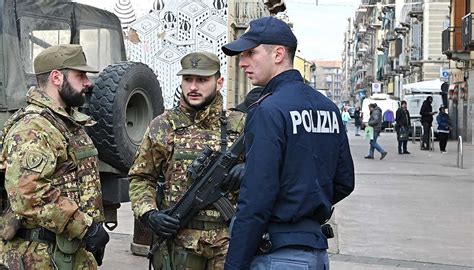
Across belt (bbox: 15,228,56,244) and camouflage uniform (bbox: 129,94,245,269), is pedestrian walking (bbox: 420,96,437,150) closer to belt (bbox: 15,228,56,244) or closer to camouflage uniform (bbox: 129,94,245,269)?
camouflage uniform (bbox: 129,94,245,269)

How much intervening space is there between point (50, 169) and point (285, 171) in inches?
47.3

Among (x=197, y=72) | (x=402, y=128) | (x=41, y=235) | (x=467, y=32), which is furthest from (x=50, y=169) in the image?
(x=467, y=32)

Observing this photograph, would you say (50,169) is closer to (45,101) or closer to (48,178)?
(48,178)

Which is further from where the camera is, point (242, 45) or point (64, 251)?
point (64, 251)

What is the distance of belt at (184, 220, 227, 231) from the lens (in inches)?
164

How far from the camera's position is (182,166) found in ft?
13.9

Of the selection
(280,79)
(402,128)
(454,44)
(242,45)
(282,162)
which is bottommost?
(402,128)

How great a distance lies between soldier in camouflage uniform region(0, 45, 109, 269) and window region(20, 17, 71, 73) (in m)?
2.39

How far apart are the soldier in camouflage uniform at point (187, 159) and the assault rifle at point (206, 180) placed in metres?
0.08

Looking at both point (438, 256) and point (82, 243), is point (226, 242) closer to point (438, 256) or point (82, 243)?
point (82, 243)

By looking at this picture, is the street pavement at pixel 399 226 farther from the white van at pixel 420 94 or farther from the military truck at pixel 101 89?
the white van at pixel 420 94

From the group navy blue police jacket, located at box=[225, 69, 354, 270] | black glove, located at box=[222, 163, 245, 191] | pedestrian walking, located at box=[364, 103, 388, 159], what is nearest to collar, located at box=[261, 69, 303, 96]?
navy blue police jacket, located at box=[225, 69, 354, 270]

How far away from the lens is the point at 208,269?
14.0 ft

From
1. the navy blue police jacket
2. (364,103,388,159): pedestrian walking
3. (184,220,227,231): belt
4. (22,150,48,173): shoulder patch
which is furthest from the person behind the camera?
(364,103,388,159): pedestrian walking
